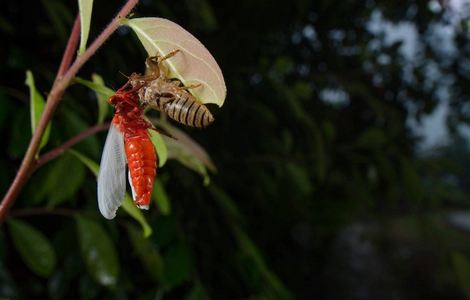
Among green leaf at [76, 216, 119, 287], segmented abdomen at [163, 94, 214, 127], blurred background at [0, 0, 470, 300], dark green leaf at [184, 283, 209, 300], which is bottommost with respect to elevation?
segmented abdomen at [163, 94, 214, 127]

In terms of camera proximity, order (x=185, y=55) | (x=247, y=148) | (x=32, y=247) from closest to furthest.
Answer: (x=185, y=55) → (x=32, y=247) → (x=247, y=148)

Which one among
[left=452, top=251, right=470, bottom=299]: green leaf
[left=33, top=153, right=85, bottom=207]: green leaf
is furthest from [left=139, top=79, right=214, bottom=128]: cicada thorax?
[left=452, top=251, right=470, bottom=299]: green leaf

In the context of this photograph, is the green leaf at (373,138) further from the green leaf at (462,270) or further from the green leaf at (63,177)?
the green leaf at (63,177)

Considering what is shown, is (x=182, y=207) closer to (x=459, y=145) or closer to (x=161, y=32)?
(x=161, y=32)

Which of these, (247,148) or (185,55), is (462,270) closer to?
(247,148)

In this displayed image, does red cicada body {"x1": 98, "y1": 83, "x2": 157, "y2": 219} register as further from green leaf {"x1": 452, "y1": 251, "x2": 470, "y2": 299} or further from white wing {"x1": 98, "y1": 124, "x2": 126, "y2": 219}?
green leaf {"x1": 452, "y1": 251, "x2": 470, "y2": 299}

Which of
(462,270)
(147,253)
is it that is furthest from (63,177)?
(462,270)

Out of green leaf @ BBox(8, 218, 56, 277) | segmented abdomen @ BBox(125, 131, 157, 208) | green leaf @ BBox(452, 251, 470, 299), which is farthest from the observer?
green leaf @ BBox(452, 251, 470, 299)
